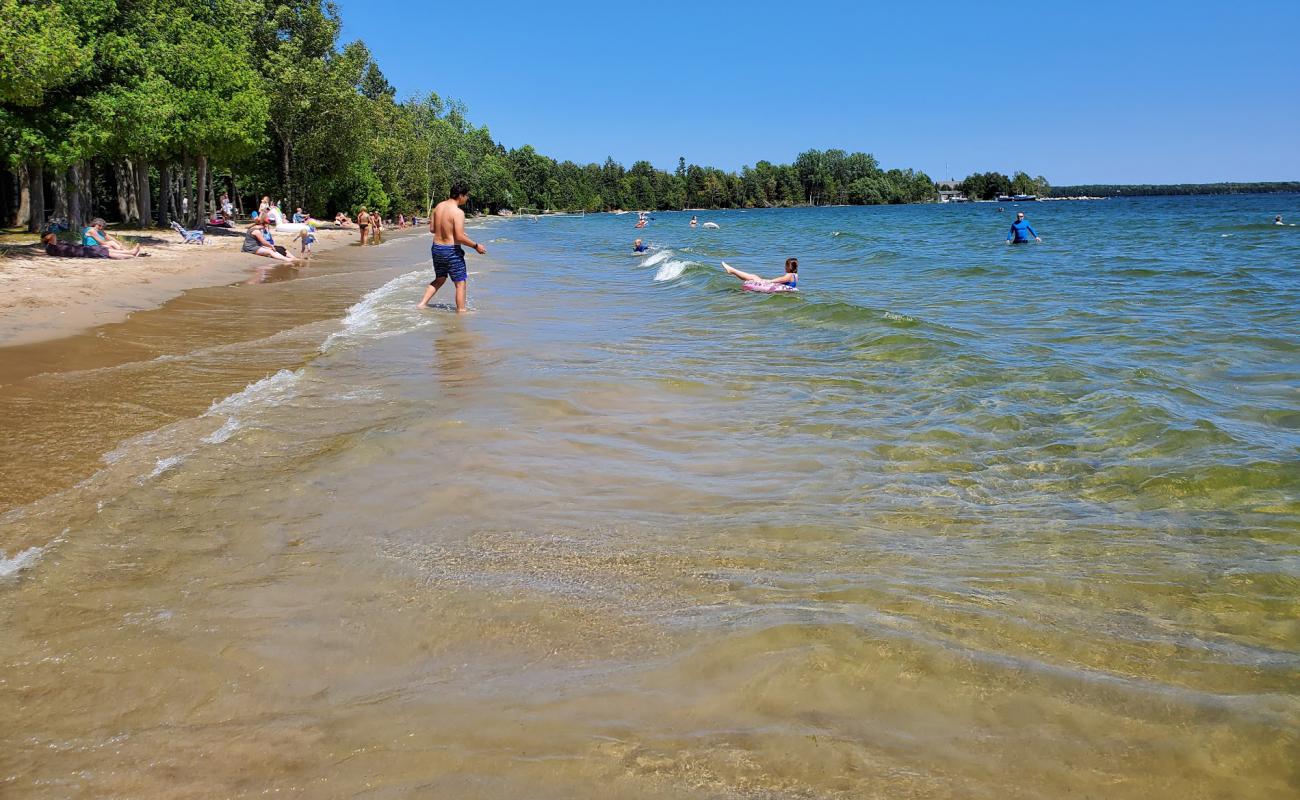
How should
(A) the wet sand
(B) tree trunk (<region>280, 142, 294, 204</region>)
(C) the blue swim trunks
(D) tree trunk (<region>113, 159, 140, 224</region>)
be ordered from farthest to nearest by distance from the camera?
1. (B) tree trunk (<region>280, 142, 294, 204</region>)
2. (D) tree trunk (<region>113, 159, 140, 224</region>)
3. (C) the blue swim trunks
4. (A) the wet sand

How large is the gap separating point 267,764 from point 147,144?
25442 mm

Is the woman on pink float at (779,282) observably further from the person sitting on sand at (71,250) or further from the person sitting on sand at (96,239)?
the person sitting on sand at (96,239)

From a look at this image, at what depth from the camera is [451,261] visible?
1242 centimetres

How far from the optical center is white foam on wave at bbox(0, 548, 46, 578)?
3418mm

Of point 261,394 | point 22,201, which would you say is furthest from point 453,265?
point 22,201

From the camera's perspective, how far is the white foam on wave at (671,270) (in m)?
21.9

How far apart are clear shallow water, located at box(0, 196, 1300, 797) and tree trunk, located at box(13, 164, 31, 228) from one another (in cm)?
2618

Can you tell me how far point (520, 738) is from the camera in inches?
95.0

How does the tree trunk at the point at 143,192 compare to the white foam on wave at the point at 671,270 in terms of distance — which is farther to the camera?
the tree trunk at the point at 143,192

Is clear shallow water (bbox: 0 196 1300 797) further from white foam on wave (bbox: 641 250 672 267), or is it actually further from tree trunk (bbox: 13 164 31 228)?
tree trunk (bbox: 13 164 31 228)

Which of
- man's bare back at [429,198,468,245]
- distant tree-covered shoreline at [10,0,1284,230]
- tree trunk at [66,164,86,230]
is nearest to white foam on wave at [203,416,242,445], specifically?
man's bare back at [429,198,468,245]

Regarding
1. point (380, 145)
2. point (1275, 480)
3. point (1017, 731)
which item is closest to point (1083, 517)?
point (1275, 480)

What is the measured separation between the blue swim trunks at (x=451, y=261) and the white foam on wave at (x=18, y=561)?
917 cm

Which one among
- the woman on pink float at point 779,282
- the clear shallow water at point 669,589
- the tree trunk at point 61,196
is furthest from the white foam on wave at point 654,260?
the clear shallow water at point 669,589
